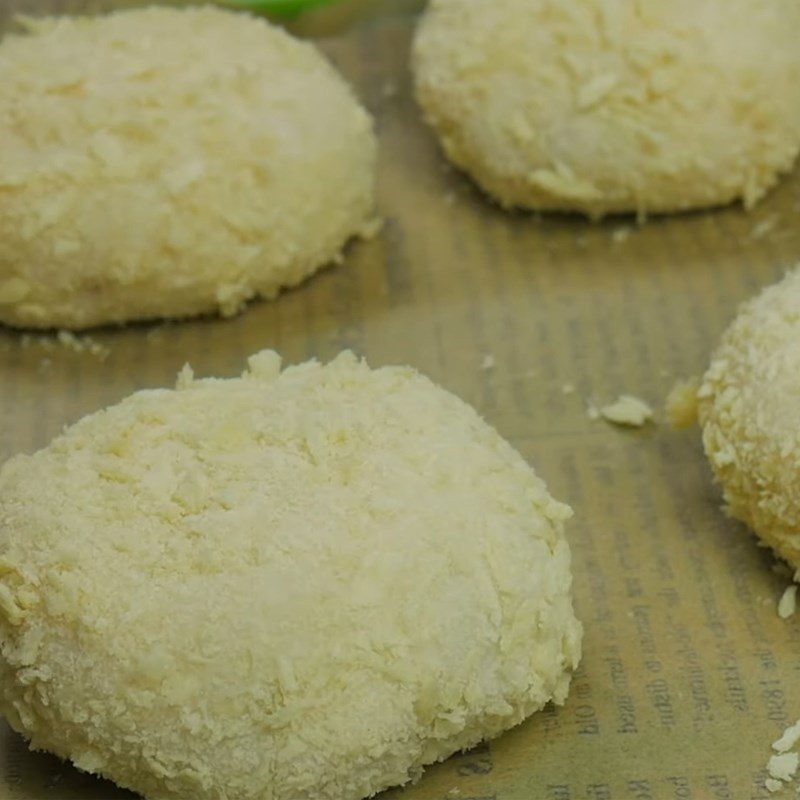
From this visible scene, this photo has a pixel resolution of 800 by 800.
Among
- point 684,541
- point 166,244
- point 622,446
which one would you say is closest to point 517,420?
point 622,446

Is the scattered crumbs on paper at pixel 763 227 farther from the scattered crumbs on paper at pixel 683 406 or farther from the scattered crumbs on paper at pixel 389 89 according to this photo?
the scattered crumbs on paper at pixel 389 89

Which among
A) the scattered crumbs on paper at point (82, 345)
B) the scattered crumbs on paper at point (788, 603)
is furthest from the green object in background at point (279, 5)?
the scattered crumbs on paper at point (788, 603)

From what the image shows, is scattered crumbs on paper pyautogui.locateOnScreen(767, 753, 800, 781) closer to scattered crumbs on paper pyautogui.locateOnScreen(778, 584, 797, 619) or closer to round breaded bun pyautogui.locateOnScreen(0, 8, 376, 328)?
scattered crumbs on paper pyautogui.locateOnScreen(778, 584, 797, 619)

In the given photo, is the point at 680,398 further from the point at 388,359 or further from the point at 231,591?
the point at 231,591

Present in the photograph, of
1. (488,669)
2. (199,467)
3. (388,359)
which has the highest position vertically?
(199,467)

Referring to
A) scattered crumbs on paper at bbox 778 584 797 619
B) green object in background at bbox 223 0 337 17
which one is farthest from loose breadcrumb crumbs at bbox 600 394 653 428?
green object in background at bbox 223 0 337 17

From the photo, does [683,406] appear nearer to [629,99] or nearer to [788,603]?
[788,603]
